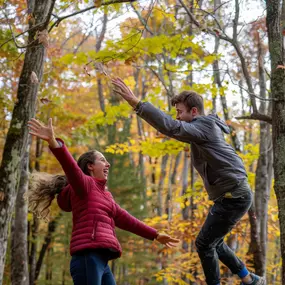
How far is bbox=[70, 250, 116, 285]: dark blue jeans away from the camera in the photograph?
3387 millimetres

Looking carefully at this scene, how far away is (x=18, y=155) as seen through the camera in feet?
19.2

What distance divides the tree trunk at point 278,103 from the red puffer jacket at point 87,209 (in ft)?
5.18

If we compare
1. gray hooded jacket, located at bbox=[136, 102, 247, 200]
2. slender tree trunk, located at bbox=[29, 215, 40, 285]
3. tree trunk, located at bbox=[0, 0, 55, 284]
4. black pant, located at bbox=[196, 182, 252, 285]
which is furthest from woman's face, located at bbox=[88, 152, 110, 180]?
slender tree trunk, located at bbox=[29, 215, 40, 285]

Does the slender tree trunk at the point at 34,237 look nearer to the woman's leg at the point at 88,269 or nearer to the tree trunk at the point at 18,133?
the tree trunk at the point at 18,133

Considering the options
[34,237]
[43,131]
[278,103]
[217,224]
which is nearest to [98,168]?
[43,131]

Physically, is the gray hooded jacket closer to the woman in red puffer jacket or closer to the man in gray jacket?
the man in gray jacket

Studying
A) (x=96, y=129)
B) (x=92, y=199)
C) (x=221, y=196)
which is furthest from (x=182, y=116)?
(x=96, y=129)

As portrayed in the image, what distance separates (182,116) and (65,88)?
12.1 meters

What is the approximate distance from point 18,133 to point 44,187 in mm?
2037

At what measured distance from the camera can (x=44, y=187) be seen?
4.05 meters

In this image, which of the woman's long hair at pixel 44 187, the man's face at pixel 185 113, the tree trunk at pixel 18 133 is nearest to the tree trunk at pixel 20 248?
the tree trunk at pixel 18 133

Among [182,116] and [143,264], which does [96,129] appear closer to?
[143,264]

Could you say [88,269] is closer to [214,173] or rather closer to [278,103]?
[214,173]

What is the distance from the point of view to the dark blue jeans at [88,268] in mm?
3387
